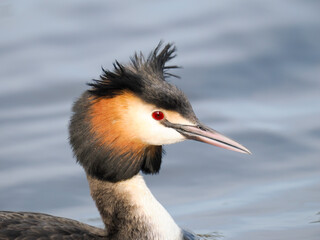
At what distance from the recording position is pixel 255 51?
12.1 meters

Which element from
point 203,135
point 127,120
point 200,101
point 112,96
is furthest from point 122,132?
point 200,101

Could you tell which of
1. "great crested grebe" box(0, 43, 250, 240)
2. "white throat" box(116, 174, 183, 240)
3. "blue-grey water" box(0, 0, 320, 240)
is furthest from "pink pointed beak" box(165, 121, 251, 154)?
Result: "blue-grey water" box(0, 0, 320, 240)

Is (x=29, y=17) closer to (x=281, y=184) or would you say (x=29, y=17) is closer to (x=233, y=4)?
(x=233, y=4)

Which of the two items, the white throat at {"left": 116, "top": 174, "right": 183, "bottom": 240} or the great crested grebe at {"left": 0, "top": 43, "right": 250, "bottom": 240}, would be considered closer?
the great crested grebe at {"left": 0, "top": 43, "right": 250, "bottom": 240}

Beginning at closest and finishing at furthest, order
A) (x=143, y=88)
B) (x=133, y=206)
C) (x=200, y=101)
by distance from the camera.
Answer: (x=143, y=88)
(x=133, y=206)
(x=200, y=101)

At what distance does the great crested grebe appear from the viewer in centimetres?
694

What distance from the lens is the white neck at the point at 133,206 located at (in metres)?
7.19

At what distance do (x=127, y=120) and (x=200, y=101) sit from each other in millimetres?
4065

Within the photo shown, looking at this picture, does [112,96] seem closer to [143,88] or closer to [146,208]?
[143,88]

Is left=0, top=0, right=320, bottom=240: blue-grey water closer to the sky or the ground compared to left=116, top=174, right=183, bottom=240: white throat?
closer to the sky

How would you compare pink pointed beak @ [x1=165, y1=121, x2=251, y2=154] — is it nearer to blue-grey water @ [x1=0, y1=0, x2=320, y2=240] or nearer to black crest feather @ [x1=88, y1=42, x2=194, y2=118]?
black crest feather @ [x1=88, y1=42, x2=194, y2=118]

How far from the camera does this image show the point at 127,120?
275 inches

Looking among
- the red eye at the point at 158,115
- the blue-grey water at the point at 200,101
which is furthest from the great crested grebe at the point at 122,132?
the blue-grey water at the point at 200,101

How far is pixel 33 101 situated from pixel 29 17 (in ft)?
7.34
